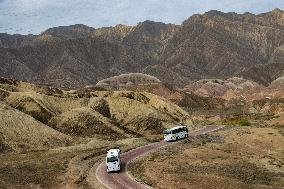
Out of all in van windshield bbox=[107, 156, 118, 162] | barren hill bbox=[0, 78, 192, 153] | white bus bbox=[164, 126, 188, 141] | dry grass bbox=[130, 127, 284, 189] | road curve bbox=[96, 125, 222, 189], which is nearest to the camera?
road curve bbox=[96, 125, 222, 189]

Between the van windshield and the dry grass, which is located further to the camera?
the van windshield

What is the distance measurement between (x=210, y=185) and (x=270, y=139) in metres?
42.8

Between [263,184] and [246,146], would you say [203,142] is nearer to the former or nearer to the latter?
[246,146]

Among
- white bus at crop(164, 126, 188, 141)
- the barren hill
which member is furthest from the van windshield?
white bus at crop(164, 126, 188, 141)

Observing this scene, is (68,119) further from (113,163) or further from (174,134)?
(113,163)

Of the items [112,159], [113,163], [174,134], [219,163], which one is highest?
[112,159]

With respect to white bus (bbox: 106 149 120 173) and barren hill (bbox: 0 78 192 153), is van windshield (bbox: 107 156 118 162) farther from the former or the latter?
barren hill (bbox: 0 78 192 153)

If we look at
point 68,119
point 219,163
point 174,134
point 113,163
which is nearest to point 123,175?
point 113,163

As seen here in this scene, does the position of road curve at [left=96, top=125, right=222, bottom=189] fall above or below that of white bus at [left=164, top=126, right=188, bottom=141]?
below

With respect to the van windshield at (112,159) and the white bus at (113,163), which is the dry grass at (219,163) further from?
the van windshield at (112,159)

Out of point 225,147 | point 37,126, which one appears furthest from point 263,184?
point 37,126

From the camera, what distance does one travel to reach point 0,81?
408 feet

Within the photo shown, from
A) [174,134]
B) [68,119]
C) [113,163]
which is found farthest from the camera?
[68,119]

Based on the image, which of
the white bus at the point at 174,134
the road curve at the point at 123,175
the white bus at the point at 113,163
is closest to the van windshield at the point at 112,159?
the white bus at the point at 113,163
